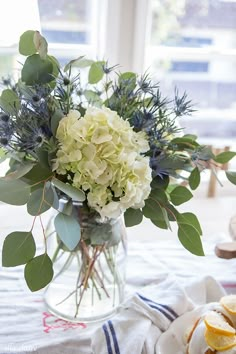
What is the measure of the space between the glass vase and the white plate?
13cm

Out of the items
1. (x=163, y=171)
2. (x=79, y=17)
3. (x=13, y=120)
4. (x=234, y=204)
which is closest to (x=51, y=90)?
(x=13, y=120)

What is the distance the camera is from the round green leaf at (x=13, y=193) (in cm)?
71

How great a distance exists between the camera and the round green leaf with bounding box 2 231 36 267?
29.3 inches

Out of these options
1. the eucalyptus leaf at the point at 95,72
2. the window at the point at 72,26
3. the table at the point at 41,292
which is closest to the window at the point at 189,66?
the window at the point at 72,26

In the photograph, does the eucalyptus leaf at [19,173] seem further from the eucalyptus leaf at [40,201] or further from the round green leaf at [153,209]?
the round green leaf at [153,209]

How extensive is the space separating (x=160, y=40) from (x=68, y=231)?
1.00m

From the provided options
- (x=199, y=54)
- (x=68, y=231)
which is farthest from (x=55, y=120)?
(x=199, y=54)

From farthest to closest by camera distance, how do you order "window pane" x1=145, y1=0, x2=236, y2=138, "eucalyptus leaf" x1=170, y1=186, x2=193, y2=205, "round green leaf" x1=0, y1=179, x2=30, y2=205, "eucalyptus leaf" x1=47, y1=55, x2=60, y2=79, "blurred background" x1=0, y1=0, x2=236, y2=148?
"window pane" x1=145, y1=0, x2=236, y2=138 → "blurred background" x1=0, y1=0, x2=236, y2=148 → "eucalyptus leaf" x1=170, y1=186, x2=193, y2=205 → "eucalyptus leaf" x1=47, y1=55, x2=60, y2=79 → "round green leaf" x1=0, y1=179, x2=30, y2=205

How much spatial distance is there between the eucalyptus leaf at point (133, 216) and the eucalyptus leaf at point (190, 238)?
0.07 m

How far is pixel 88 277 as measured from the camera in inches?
37.5

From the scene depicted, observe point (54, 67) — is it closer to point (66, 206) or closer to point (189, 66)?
point (66, 206)

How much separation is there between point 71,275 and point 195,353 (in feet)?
0.85

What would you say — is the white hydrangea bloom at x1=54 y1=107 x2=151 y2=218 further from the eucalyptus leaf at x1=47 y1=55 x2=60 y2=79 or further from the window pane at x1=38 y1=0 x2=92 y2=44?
the window pane at x1=38 y1=0 x2=92 y2=44

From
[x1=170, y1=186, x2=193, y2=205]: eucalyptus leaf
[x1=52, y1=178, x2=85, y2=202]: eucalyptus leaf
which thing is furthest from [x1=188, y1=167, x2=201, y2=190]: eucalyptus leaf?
[x1=52, y1=178, x2=85, y2=202]: eucalyptus leaf
